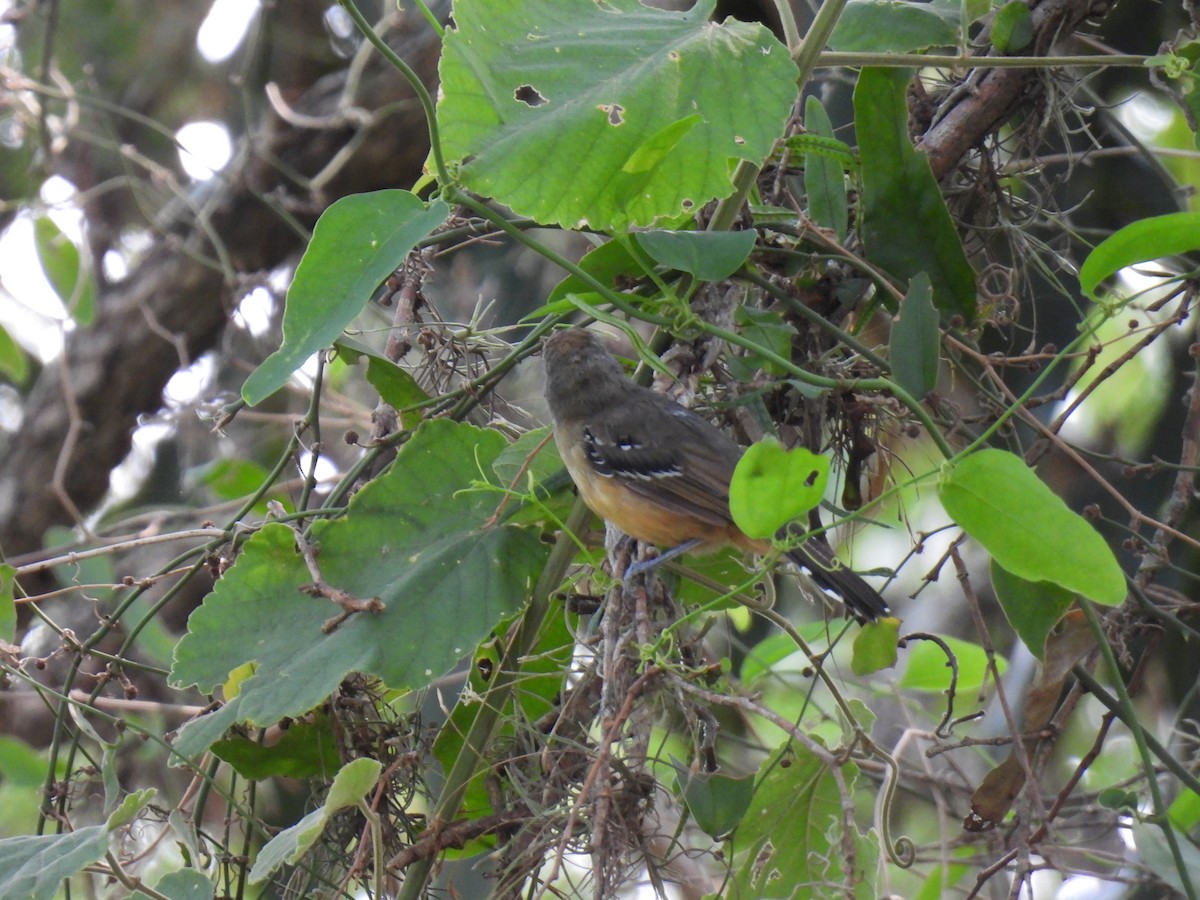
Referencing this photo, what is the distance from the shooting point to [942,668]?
3.14 metres

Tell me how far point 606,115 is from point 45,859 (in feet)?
5.07

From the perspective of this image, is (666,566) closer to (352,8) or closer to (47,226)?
(352,8)

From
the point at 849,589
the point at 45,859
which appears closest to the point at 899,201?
the point at 849,589

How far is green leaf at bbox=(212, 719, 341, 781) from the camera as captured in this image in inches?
92.4

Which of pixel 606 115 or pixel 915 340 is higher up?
pixel 606 115

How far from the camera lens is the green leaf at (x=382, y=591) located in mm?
2076

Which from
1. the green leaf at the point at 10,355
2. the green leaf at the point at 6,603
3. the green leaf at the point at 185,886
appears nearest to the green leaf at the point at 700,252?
the green leaf at the point at 185,886

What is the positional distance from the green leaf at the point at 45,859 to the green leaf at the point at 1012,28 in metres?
2.26

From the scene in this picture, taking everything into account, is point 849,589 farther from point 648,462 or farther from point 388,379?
point 388,379

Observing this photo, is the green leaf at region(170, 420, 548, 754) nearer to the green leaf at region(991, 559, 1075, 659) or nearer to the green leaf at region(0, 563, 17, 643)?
the green leaf at region(0, 563, 17, 643)

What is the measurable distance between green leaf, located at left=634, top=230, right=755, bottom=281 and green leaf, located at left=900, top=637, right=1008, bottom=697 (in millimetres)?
1388

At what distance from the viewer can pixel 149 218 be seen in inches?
213

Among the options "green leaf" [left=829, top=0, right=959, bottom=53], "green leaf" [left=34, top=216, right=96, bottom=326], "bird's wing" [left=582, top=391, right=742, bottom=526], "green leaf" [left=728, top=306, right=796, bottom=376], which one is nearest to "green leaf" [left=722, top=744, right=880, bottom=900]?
"bird's wing" [left=582, top=391, right=742, bottom=526]

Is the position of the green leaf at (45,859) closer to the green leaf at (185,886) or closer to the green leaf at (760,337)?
the green leaf at (185,886)
